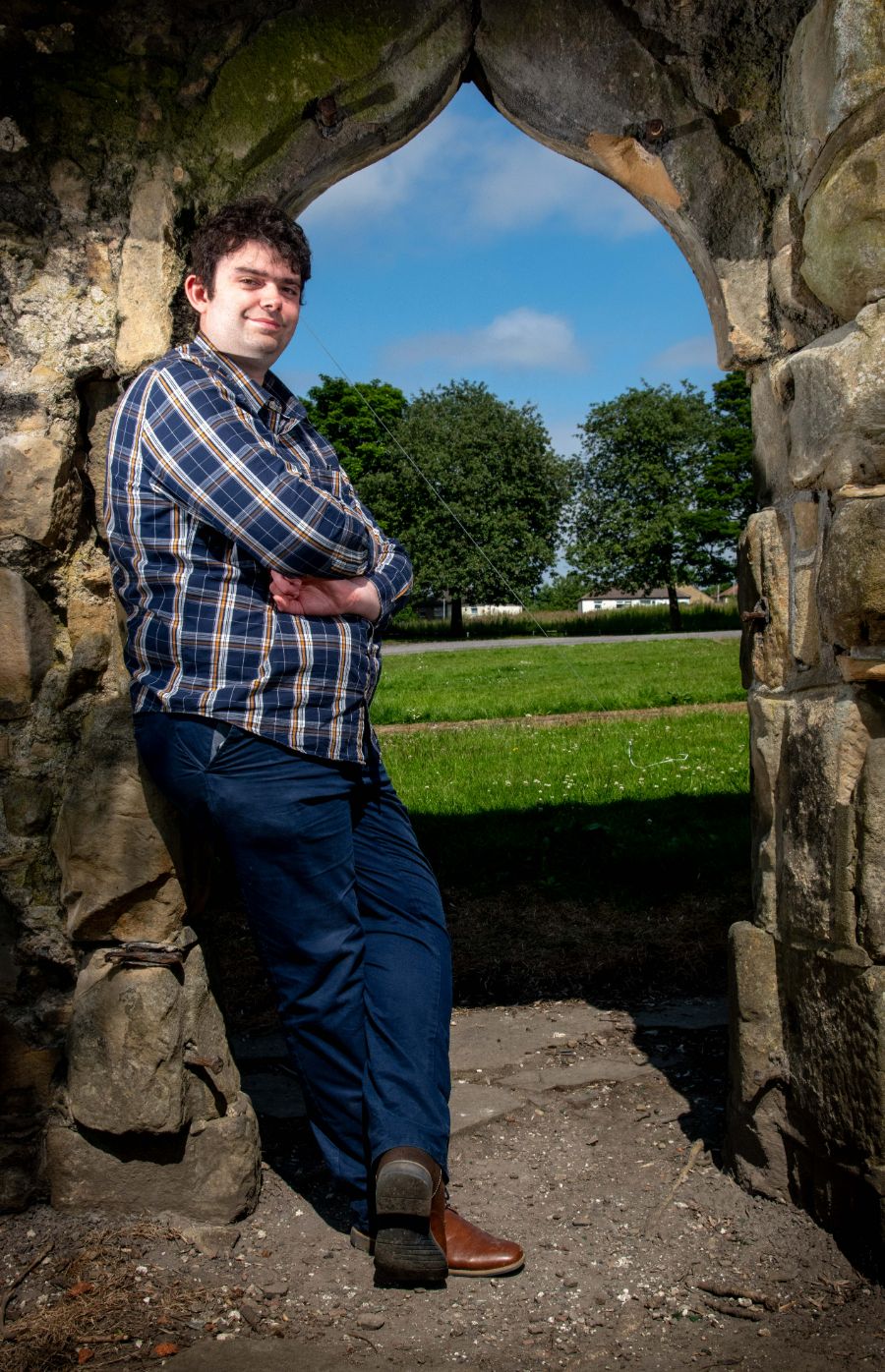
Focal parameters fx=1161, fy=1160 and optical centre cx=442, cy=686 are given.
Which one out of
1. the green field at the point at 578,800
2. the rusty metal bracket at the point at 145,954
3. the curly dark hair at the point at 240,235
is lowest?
the green field at the point at 578,800

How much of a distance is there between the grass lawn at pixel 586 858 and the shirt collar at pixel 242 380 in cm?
241

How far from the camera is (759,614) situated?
2.69m

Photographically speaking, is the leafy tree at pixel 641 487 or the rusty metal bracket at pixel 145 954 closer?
the rusty metal bracket at pixel 145 954

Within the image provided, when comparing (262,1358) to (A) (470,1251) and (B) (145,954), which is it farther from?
(B) (145,954)

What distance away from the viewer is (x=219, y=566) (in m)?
2.27

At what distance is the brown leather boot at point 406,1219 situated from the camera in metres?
2.25

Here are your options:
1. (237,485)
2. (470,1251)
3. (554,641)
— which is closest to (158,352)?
(237,485)

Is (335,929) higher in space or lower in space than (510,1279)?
higher

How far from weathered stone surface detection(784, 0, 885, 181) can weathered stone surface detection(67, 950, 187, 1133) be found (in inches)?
89.9

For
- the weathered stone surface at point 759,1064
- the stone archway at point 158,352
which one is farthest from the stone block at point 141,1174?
the weathered stone surface at point 759,1064

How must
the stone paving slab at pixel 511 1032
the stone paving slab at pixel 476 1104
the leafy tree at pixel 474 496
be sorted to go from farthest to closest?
the leafy tree at pixel 474 496 < the stone paving slab at pixel 511 1032 < the stone paving slab at pixel 476 1104

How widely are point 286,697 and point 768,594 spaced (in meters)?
1.15

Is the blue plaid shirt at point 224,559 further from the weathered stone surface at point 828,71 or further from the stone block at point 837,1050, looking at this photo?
the weathered stone surface at point 828,71

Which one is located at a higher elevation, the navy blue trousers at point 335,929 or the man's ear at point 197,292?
the man's ear at point 197,292
